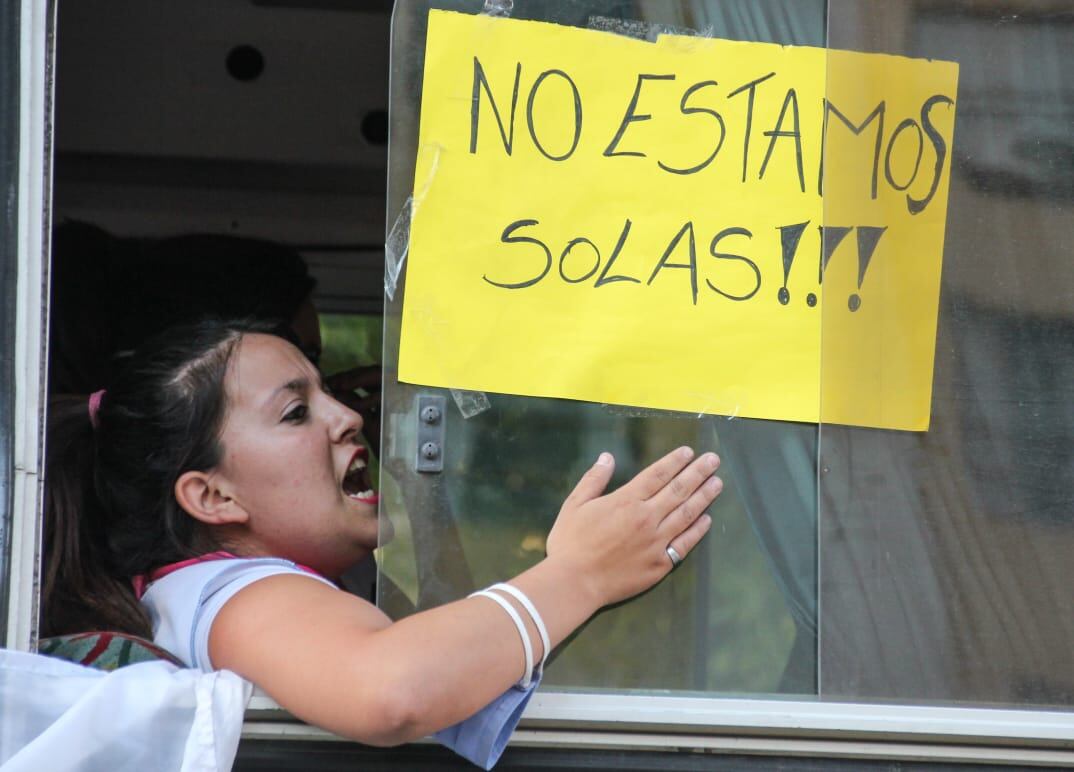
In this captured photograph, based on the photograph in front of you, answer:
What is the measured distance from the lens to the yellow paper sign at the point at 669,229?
1.44 m

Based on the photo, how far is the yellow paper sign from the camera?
1.44 metres

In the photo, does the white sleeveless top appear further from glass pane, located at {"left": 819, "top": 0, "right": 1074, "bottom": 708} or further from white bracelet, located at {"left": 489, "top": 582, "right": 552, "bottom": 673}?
glass pane, located at {"left": 819, "top": 0, "right": 1074, "bottom": 708}

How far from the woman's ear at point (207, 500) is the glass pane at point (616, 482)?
345 millimetres

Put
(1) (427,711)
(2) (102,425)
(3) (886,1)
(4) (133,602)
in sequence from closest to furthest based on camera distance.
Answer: (1) (427,711), (3) (886,1), (4) (133,602), (2) (102,425)

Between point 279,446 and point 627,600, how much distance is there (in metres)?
0.53

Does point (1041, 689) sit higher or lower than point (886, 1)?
lower

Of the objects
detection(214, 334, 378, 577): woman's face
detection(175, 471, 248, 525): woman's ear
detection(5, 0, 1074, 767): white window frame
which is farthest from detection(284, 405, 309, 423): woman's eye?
detection(5, 0, 1074, 767): white window frame

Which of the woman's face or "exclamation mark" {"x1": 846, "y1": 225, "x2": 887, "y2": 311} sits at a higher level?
"exclamation mark" {"x1": 846, "y1": 225, "x2": 887, "y2": 311}

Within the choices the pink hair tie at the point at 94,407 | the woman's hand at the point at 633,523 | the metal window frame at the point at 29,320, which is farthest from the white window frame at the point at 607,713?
the pink hair tie at the point at 94,407

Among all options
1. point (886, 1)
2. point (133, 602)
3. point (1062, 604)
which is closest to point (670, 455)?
point (1062, 604)

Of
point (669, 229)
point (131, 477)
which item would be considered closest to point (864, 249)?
point (669, 229)

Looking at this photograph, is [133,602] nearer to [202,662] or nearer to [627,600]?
[202,662]

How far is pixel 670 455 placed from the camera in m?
1.47

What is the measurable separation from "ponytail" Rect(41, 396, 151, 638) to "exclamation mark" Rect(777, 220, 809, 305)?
89 centimetres
